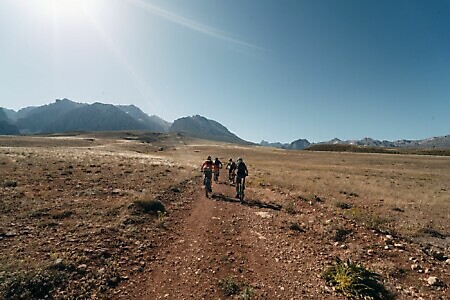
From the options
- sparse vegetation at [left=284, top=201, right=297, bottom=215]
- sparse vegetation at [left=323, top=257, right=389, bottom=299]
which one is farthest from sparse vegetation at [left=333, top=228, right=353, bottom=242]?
sparse vegetation at [left=284, top=201, right=297, bottom=215]

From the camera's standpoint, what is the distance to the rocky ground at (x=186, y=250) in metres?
8.92

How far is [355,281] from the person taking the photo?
9.47 meters

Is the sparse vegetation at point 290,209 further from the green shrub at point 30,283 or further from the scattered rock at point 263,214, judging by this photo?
the green shrub at point 30,283

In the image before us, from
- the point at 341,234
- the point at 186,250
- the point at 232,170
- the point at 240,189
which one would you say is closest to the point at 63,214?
the point at 186,250

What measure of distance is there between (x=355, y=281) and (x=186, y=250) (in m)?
6.66

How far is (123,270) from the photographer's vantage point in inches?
393

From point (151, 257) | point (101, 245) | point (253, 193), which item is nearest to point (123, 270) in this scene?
point (151, 257)

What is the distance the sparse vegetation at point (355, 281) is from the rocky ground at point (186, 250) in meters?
0.27

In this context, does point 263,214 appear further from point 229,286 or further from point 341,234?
point 229,286

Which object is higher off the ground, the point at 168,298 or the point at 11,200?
the point at 11,200

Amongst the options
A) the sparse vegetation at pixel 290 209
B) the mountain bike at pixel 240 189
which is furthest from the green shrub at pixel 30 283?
the mountain bike at pixel 240 189

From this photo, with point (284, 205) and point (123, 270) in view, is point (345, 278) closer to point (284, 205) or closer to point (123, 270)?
point (123, 270)

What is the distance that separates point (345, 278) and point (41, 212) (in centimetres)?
1510

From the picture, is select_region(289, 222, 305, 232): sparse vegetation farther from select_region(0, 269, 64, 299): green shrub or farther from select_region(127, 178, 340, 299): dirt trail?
select_region(0, 269, 64, 299): green shrub
